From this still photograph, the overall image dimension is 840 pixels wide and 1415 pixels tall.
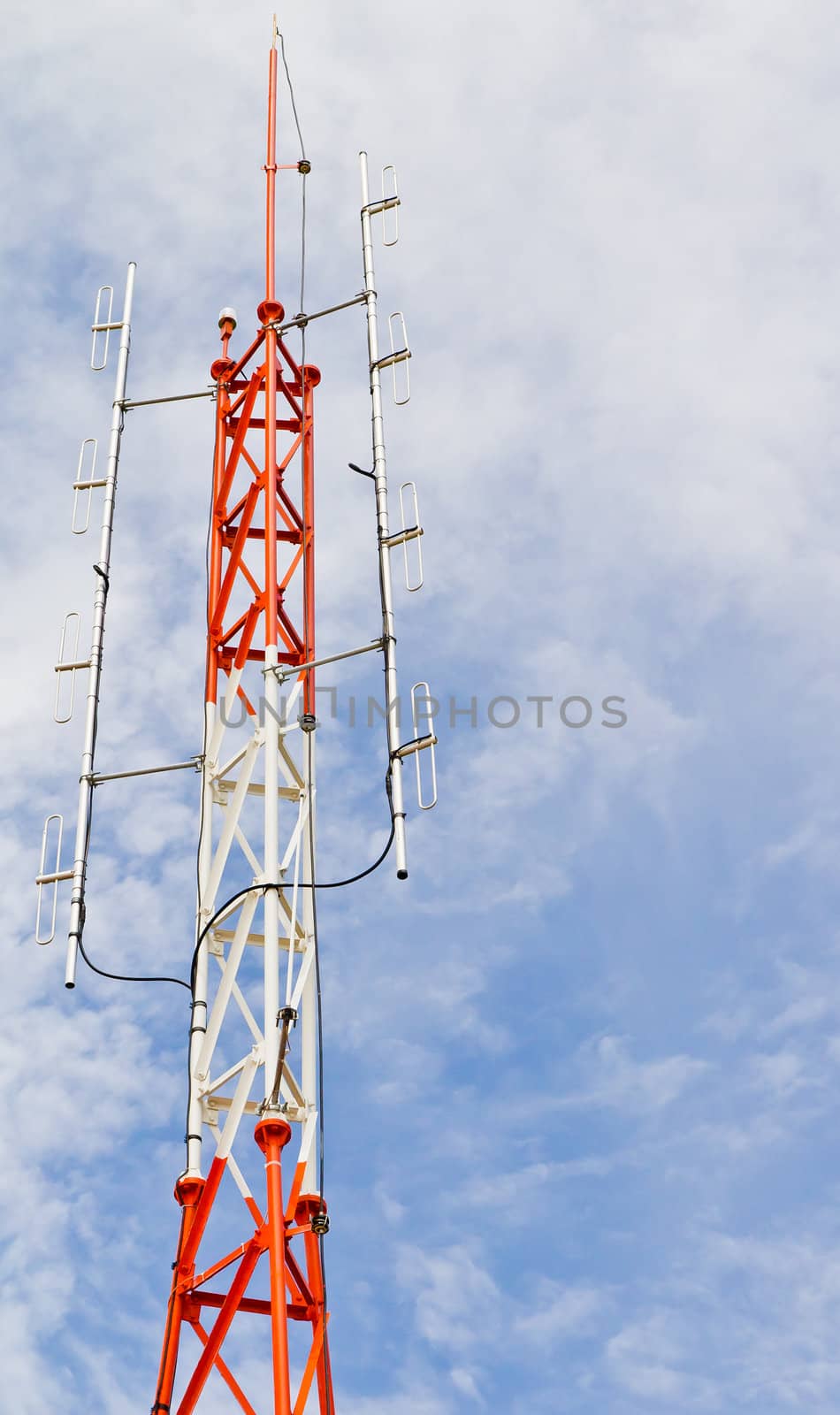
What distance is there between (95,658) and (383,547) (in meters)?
3.95

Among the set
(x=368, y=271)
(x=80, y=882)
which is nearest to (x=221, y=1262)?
(x=80, y=882)

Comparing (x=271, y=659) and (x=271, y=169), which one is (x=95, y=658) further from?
(x=271, y=169)

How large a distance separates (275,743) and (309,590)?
2730 mm

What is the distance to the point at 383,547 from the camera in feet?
69.5

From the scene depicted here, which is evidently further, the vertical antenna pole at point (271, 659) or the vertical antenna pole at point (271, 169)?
the vertical antenna pole at point (271, 169)

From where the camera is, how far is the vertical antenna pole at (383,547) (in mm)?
19109

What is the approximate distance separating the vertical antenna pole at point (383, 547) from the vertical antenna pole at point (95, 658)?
3.65 metres

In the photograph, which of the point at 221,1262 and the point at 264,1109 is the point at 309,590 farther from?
the point at 221,1262

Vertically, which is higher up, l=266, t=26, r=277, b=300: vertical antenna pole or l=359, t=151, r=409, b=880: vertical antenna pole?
l=266, t=26, r=277, b=300: vertical antenna pole

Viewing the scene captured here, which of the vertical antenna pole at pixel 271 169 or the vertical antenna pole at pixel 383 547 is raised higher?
the vertical antenna pole at pixel 271 169

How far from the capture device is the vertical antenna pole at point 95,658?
2027cm

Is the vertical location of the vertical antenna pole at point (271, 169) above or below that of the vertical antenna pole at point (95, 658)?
above

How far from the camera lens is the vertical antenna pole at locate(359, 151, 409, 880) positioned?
1911cm

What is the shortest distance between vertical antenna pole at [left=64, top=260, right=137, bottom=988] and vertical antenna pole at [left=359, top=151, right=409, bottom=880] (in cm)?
365
